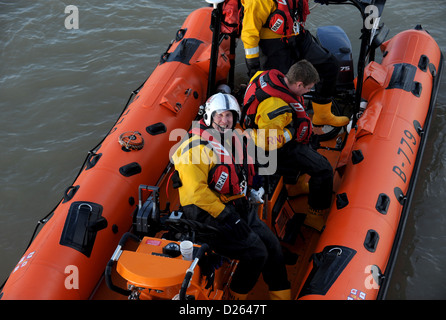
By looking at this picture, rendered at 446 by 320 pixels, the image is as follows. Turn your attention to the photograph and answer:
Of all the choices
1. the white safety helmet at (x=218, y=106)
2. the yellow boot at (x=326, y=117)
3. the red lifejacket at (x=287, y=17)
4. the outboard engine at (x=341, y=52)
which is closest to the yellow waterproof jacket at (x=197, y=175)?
the white safety helmet at (x=218, y=106)

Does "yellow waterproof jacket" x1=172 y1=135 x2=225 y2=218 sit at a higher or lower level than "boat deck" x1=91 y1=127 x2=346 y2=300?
higher

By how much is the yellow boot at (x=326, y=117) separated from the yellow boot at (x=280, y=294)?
1586 mm

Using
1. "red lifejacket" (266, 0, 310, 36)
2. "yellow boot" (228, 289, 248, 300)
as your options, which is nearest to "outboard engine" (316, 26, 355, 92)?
"red lifejacket" (266, 0, 310, 36)

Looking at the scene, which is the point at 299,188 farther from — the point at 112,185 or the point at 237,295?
the point at 112,185

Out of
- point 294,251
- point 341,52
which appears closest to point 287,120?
point 294,251

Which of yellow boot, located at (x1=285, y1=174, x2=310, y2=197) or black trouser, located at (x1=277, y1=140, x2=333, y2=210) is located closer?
black trouser, located at (x1=277, y1=140, x2=333, y2=210)

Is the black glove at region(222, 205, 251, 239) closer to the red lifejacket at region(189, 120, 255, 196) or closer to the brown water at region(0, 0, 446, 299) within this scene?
the red lifejacket at region(189, 120, 255, 196)

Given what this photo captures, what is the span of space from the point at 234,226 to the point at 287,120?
754mm

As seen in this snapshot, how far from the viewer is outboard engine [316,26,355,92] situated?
4.41m

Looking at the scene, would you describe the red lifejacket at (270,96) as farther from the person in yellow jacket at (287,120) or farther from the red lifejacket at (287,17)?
the red lifejacket at (287,17)

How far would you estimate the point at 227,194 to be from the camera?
277 cm

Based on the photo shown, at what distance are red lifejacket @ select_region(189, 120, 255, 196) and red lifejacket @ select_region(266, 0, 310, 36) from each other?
1184 millimetres

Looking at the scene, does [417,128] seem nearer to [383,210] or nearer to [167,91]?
[383,210]
